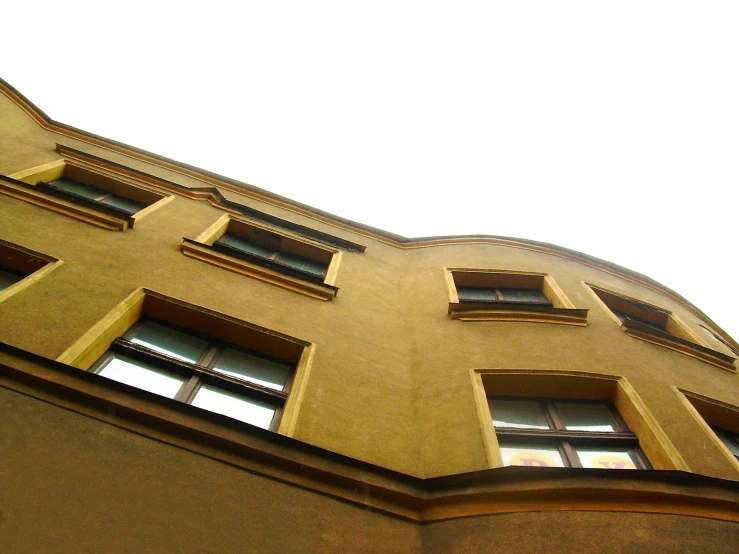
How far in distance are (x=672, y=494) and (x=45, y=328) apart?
557cm

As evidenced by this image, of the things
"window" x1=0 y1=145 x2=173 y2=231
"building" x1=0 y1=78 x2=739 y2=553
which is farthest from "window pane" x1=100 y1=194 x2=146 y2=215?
"building" x1=0 y1=78 x2=739 y2=553

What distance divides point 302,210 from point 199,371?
7878 millimetres

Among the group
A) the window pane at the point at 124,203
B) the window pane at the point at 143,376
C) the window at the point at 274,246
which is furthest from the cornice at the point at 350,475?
the window pane at the point at 124,203

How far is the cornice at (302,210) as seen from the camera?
1206cm

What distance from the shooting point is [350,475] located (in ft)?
14.5

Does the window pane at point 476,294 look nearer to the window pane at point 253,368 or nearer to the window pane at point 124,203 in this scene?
the window pane at point 253,368

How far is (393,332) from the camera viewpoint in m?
7.96

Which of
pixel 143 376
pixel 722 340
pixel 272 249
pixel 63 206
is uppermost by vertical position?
pixel 272 249

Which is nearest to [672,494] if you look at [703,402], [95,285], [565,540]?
[565,540]

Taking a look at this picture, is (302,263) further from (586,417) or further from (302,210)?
(586,417)

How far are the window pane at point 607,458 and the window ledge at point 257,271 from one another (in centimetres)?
409

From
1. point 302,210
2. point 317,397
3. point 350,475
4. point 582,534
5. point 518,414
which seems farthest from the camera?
point 302,210

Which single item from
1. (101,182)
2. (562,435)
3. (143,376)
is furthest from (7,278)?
(562,435)

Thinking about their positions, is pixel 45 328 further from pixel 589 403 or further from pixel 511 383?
pixel 589 403
